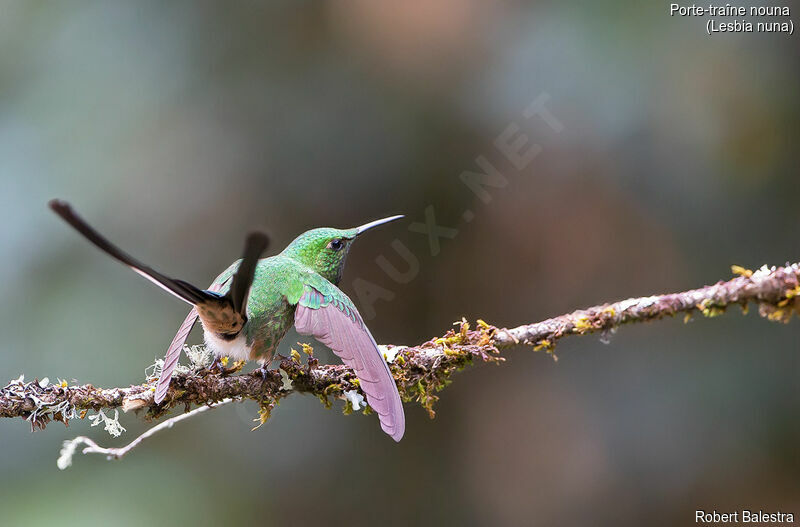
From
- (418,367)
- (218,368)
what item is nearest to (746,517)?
(418,367)

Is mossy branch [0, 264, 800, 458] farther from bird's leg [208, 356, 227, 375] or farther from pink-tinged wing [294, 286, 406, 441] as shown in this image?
pink-tinged wing [294, 286, 406, 441]

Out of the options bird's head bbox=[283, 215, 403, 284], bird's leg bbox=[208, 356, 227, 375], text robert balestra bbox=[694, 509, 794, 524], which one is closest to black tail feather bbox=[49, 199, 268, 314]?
bird's leg bbox=[208, 356, 227, 375]

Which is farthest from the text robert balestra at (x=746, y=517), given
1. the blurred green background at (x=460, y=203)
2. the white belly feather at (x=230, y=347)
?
the white belly feather at (x=230, y=347)

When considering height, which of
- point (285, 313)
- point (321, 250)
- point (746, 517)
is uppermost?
point (321, 250)

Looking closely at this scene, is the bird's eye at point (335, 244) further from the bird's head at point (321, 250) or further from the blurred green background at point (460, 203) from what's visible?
the blurred green background at point (460, 203)

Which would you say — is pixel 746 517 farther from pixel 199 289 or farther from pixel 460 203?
pixel 199 289

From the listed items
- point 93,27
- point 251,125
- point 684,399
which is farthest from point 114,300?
point 684,399

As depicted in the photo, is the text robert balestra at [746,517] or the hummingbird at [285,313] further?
the text robert balestra at [746,517]
